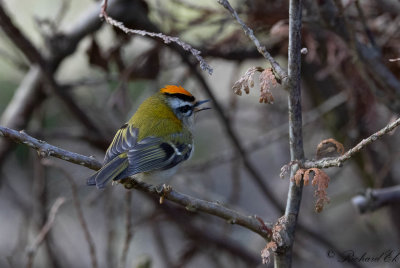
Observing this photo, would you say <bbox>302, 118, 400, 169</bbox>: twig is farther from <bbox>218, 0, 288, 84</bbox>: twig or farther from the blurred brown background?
the blurred brown background

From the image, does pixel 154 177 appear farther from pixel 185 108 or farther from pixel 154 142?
pixel 185 108

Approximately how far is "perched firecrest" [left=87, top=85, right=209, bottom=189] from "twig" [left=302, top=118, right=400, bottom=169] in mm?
931

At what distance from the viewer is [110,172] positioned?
7.72 ft

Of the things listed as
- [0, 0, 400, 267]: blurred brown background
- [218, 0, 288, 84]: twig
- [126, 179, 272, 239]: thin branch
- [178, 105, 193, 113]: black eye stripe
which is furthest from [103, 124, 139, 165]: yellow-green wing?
[218, 0, 288, 84]: twig

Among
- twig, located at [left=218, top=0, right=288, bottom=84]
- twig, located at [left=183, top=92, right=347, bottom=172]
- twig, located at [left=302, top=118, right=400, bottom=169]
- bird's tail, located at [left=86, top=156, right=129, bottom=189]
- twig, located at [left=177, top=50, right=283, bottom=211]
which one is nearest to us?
twig, located at [left=302, top=118, right=400, bottom=169]

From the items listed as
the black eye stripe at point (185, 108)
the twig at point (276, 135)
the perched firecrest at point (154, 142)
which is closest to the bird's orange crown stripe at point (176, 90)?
the perched firecrest at point (154, 142)

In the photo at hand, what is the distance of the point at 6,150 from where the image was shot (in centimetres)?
362

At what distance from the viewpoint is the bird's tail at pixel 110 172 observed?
2.27 m

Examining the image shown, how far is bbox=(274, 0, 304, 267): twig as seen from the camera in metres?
1.66

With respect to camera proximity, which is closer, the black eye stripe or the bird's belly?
the bird's belly

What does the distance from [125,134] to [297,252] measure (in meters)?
1.75

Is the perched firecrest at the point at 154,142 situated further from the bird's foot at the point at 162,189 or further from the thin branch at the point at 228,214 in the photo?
the thin branch at the point at 228,214

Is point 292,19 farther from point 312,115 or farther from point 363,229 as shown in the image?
point 363,229

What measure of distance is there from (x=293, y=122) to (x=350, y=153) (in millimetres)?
216
